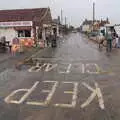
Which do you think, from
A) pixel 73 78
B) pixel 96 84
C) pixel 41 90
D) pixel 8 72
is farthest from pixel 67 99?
pixel 8 72

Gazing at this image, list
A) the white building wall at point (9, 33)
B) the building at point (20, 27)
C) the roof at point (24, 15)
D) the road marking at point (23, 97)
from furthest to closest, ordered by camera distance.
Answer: the roof at point (24, 15), the white building wall at point (9, 33), the building at point (20, 27), the road marking at point (23, 97)

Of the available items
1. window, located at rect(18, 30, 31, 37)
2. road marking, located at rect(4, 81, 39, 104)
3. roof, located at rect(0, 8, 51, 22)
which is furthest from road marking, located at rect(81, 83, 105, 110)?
roof, located at rect(0, 8, 51, 22)

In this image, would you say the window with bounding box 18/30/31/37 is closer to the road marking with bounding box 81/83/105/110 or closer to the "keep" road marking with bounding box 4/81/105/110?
the "keep" road marking with bounding box 4/81/105/110

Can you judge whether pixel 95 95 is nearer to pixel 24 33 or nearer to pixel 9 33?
pixel 24 33

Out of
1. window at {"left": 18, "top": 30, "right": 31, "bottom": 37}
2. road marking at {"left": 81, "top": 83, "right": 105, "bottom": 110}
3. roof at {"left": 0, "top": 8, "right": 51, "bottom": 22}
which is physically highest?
roof at {"left": 0, "top": 8, "right": 51, "bottom": 22}

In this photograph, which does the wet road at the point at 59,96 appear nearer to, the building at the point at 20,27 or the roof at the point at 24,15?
the building at the point at 20,27

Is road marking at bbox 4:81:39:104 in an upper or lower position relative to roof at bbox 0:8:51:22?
lower

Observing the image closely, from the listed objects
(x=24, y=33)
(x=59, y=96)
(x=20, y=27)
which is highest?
(x=20, y=27)

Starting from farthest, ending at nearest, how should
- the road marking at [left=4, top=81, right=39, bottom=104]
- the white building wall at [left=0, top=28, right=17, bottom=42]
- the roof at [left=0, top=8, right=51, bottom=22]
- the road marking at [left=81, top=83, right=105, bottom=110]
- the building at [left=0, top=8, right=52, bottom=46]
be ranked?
the roof at [left=0, top=8, right=51, bottom=22], the white building wall at [left=0, top=28, right=17, bottom=42], the building at [left=0, top=8, right=52, bottom=46], the road marking at [left=4, top=81, right=39, bottom=104], the road marking at [left=81, top=83, right=105, bottom=110]

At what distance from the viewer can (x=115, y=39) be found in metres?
33.2

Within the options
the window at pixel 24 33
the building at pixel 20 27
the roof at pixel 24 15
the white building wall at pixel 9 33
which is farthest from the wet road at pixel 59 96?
the roof at pixel 24 15

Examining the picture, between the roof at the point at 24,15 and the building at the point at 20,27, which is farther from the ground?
the roof at the point at 24,15

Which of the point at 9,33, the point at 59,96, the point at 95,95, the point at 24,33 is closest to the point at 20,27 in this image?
the point at 24,33

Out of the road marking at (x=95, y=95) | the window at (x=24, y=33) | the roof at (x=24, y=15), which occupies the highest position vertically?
the roof at (x=24, y=15)
